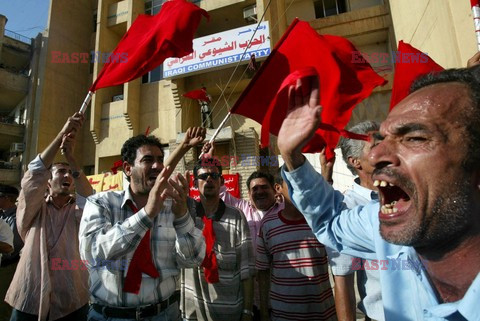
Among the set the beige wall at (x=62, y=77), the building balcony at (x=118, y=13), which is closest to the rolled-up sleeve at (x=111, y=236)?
the building balcony at (x=118, y=13)

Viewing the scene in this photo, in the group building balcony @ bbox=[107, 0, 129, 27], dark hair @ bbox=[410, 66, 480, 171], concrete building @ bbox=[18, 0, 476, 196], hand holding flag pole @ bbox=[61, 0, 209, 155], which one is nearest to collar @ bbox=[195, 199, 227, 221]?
hand holding flag pole @ bbox=[61, 0, 209, 155]

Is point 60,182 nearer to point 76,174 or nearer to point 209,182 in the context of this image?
point 76,174

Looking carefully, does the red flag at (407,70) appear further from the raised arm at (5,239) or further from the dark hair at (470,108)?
the raised arm at (5,239)

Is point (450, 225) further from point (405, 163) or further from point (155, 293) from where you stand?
point (155, 293)

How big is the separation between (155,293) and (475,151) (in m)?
1.72

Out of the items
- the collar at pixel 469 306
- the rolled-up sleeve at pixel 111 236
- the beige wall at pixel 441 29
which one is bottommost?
the collar at pixel 469 306

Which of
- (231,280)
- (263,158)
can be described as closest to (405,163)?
(231,280)

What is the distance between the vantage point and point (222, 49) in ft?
35.3

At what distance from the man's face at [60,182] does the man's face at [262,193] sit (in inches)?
73.7

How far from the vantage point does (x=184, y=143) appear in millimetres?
1904

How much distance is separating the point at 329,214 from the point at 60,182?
247 cm

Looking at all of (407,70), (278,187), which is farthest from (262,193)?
(407,70)

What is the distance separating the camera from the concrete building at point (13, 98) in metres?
15.5

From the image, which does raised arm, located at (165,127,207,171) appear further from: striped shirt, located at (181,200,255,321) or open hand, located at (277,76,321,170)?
open hand, located at (277,76,321,170)
